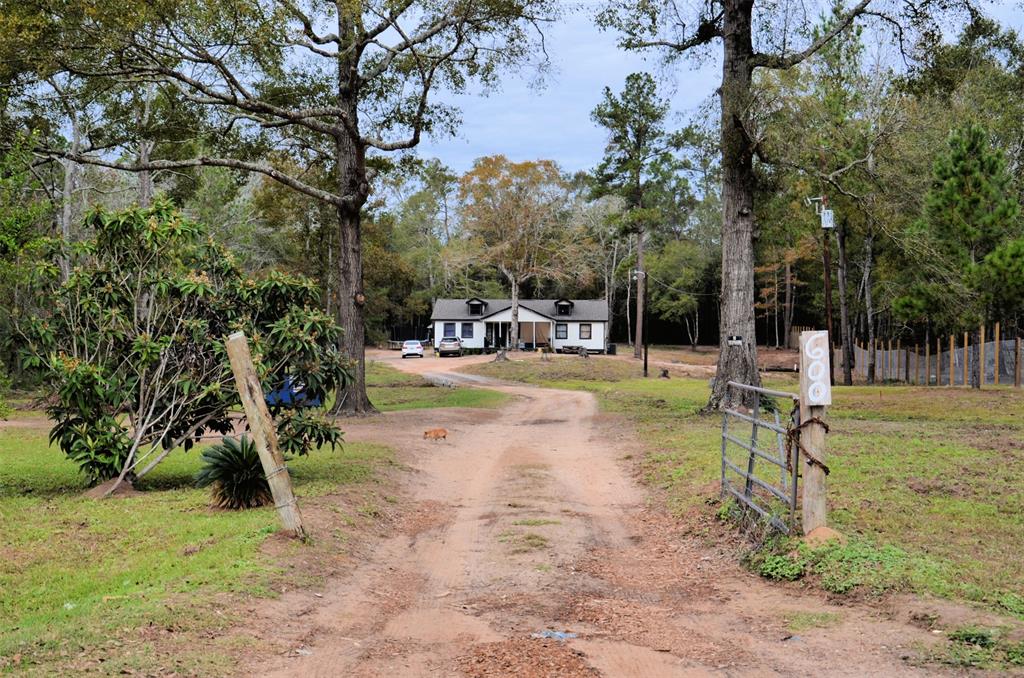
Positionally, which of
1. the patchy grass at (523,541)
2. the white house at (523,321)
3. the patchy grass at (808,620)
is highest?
the white house at (523,321)

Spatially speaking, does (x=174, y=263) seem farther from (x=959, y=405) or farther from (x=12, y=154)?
(x=959, y=405)

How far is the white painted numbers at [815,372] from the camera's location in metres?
7.10

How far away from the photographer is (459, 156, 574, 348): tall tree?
5706cm

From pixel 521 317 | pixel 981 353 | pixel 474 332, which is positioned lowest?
pixel 981 353

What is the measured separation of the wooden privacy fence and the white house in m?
28.0

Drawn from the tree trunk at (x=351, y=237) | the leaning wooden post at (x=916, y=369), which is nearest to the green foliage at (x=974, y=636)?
the tree trunk at (x=351, y=237)

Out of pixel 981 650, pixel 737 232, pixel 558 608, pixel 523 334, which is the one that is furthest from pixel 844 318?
pixel 523 334

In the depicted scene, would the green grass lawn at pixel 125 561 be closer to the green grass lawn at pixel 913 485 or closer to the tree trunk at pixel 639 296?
the green grass lawn at pixel 913 485

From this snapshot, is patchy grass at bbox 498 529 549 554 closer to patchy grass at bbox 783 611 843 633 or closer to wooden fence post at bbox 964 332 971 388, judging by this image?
patchy grass at bbox 783 611 843 633

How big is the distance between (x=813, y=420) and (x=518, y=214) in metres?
51.2

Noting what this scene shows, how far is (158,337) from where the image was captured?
1100 centimetres

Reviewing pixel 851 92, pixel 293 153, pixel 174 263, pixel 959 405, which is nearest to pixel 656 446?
pixel 174 263

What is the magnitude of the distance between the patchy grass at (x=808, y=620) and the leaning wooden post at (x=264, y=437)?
4458mm

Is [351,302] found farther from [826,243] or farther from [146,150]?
[826,243]
